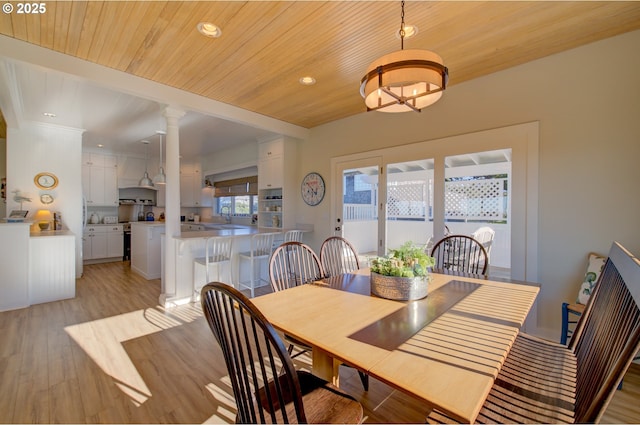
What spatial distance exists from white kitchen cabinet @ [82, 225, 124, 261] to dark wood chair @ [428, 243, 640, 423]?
7.42 m

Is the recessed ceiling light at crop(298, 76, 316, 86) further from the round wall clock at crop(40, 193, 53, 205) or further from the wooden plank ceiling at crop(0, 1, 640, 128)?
the round wall clock at crop(40, 193, 53, 205)

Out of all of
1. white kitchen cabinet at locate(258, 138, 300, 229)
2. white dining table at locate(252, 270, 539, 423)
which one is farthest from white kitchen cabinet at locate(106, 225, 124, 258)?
white dining table at locate(252, 270, 539, 423)

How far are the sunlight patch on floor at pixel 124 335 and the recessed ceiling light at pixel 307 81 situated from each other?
293cm

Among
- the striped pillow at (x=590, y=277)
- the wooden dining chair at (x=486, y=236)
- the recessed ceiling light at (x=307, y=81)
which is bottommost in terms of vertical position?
the striped pillow at (x=590, y=277)

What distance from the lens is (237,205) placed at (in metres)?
7.04

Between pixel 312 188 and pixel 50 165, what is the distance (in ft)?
14.4

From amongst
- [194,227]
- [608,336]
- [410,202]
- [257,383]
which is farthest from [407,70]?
[194,227]

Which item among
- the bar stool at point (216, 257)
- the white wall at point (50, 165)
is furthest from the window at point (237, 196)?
the white wall at point (50, 165)

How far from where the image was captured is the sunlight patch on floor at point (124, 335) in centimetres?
200

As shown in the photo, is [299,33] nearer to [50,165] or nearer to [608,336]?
[608,336]

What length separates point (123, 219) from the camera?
24.0 ft

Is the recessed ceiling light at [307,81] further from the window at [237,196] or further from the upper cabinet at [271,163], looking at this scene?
the window at [237,196]

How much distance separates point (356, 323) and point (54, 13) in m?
2.92

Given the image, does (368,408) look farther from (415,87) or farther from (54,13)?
(54,13)
